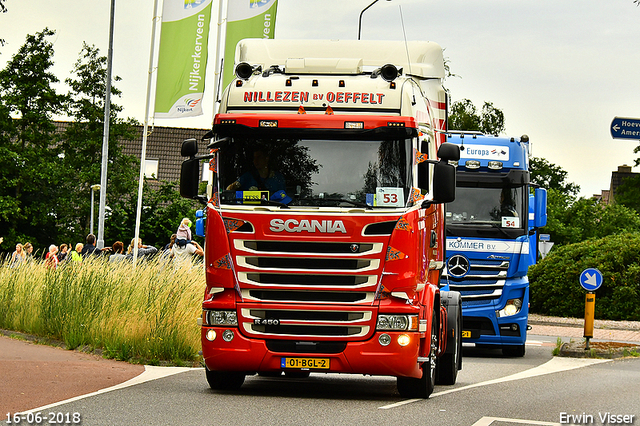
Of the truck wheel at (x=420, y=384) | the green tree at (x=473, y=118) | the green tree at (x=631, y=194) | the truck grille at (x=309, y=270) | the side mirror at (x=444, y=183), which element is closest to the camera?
the truck grille at (x=309, y=270)

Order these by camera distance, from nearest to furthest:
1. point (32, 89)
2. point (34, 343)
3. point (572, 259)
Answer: point (34, 343) → point (572, 259) → point (32, 89)

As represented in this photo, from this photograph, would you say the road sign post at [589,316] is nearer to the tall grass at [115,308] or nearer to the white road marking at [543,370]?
the white road marking at [543,370]

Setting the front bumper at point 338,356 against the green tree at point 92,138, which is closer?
the front bumper at point 338,356

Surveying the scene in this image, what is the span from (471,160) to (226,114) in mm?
7524

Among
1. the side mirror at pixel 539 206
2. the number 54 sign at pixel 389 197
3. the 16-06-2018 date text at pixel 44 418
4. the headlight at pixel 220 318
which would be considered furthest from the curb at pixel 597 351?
the 16-06-2018 date text at pixel 44 418

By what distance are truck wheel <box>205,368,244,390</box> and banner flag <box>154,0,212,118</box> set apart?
38.9 ft

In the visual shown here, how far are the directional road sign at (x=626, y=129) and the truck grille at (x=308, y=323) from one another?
13.8 feet

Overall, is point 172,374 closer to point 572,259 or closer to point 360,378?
point 360,378

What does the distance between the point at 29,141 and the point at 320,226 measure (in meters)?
41.7

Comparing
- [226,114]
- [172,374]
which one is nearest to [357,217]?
[226,114]

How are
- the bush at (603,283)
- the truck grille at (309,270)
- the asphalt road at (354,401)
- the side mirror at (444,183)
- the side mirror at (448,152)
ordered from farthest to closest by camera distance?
the bush at (603,283) < the side mirror at (448,152) < the side mirror at (444,183) < the truck grille at (309,270) < the asphalt road at (354,401)

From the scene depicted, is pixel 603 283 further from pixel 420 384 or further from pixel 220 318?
pixel 220 318

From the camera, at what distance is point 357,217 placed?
9625 mm

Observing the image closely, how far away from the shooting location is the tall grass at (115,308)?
44.1 ft
